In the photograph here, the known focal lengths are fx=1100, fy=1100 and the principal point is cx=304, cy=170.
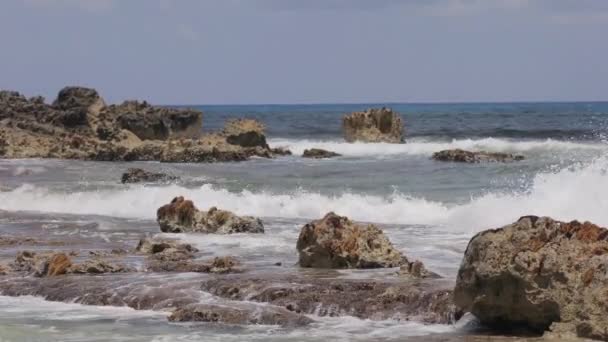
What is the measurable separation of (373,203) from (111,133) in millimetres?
21488

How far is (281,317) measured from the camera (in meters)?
10.7

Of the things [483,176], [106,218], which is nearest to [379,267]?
[106,218]

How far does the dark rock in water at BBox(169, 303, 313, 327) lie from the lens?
10633 mm

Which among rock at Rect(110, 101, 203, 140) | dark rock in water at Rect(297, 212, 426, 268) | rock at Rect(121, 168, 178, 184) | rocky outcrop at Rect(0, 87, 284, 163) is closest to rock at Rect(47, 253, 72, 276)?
dark rock in water at Rect(297, 212, 426, 268)

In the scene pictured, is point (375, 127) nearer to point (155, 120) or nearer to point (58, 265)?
point (155, 120)

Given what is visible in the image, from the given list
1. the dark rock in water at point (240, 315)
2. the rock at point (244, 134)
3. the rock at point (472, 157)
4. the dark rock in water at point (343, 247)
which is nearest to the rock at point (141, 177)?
the rock at point (472, 157)

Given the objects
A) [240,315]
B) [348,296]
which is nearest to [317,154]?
[348,296]

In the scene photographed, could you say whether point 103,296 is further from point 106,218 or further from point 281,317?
point 106,218

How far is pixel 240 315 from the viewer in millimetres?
10766

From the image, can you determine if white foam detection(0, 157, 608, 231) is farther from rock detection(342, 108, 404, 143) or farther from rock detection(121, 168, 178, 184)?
rock detection(342, 108, 404, 143)

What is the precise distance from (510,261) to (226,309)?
118 inches

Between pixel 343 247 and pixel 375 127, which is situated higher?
pixel 375 127

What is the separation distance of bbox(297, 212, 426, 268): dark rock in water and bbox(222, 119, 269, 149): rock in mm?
28926

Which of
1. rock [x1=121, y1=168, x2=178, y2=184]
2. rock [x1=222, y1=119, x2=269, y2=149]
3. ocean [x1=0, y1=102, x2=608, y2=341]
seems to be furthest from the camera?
rock [x1=222, y1=119, x2=269, y2=149]
